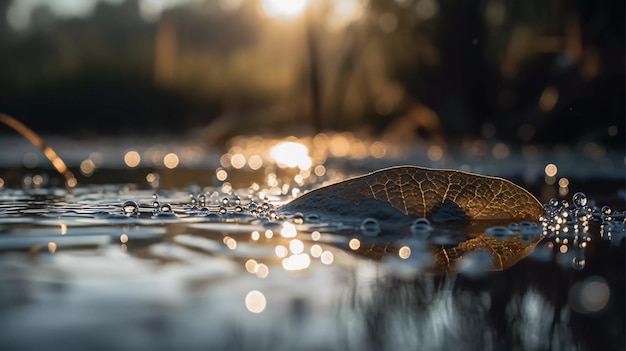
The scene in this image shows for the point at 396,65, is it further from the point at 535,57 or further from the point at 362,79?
the point at 535,57

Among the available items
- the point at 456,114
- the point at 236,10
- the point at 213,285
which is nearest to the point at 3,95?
the point at 236,10

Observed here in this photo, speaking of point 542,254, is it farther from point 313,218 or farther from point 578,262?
point 313,218

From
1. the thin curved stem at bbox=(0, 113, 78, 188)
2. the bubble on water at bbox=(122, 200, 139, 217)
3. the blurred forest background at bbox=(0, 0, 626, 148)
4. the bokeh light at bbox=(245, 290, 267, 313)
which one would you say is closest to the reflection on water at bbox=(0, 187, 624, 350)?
the bokeh light at bbox=(245, 290, 267, 313)

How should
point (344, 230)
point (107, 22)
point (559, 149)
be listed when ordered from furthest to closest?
1. point (107, 22)
2. point (559, 149)
3. point (344, 230)

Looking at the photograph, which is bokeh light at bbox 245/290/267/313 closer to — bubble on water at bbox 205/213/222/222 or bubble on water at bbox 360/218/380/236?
bubble on water at bbox 360/218/380/236

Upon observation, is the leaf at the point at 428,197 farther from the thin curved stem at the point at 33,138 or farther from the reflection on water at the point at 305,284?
the thin curved stem at the point at 33,138
